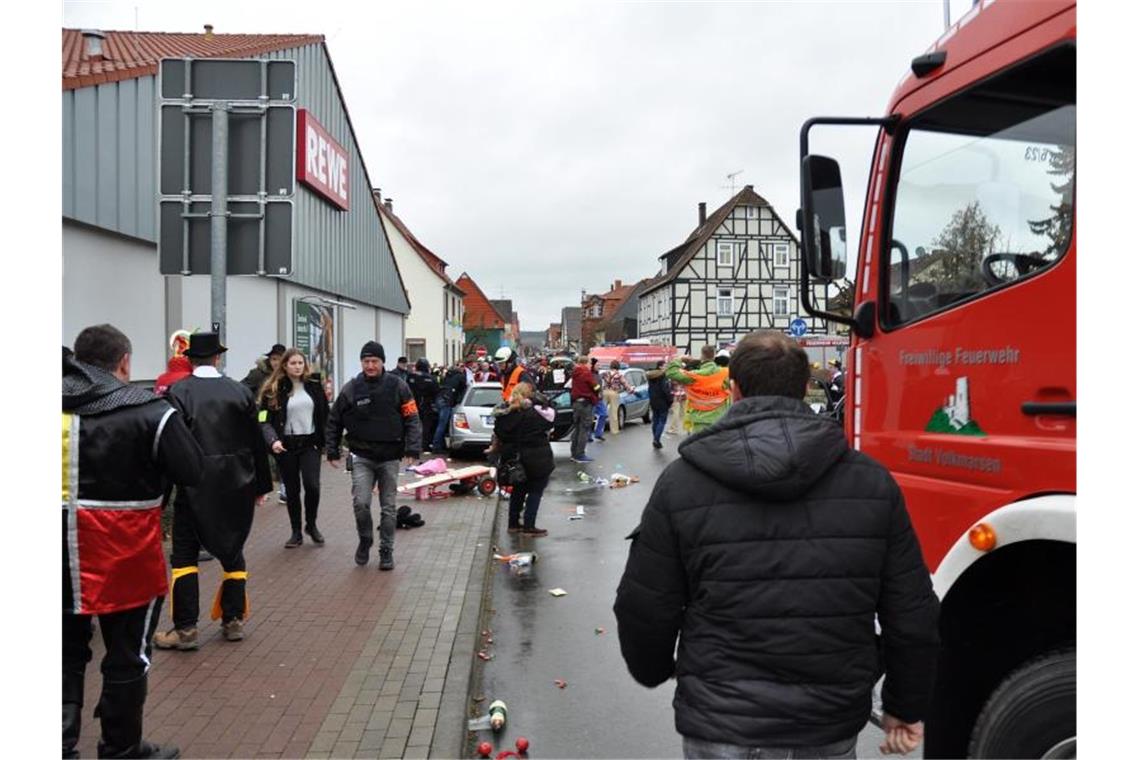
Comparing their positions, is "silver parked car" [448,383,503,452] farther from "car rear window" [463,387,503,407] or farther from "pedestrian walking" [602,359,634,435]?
"pedestrian walking" [602,359,634,435]

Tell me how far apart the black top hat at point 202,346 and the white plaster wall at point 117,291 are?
3.74 meters

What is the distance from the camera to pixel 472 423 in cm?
1627

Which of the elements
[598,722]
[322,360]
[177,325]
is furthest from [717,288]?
[598,722]

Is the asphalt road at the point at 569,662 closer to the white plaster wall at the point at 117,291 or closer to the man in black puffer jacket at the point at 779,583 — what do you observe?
the man in black puffer jacket at the point at 779,583

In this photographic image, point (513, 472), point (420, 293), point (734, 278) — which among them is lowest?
point (513, 472)

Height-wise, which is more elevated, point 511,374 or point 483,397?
point 511,374

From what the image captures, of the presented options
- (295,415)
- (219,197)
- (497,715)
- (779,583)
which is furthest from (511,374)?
(779,583)

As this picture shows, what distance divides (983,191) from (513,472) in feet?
22.7

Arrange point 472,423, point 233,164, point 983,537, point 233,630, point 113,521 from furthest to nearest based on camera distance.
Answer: point 472,423 < point 233,164 < point 233,630 < point 113,521 < point 983,537

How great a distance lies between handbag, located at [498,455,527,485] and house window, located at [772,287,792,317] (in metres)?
48.5

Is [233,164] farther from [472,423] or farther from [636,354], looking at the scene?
[636,354]

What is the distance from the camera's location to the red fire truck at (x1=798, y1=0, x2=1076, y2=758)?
103 inches

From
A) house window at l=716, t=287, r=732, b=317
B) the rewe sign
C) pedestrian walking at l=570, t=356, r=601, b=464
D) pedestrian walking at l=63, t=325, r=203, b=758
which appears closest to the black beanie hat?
pedestrian walking at l=63, t=325, r=203, b=758

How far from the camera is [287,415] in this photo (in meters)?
8.29
